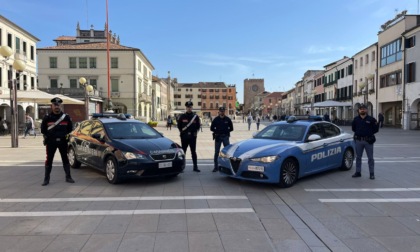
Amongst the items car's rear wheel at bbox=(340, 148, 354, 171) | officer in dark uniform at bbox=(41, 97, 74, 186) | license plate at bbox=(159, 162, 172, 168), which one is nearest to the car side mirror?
car's rear wheel at bbox=(340, 148, 354, 171)

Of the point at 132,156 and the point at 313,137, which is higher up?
the point at 313,137

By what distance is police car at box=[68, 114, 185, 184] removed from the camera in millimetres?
7266

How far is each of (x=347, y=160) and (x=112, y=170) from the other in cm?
637

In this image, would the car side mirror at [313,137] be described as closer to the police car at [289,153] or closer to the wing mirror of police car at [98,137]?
the police car at [289,153]

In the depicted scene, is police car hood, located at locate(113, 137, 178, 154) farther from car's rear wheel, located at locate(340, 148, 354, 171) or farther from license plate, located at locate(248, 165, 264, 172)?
car's rear wheel, located at locate(340, 148, 354, 171)

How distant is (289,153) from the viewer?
7.19 metres

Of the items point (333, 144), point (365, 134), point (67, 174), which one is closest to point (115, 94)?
point (67, 174)

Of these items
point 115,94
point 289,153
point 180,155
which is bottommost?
point 180,155

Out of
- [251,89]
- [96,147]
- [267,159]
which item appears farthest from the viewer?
[251,89]

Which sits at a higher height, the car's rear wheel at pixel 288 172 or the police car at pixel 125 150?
the police car at pixel 125 150

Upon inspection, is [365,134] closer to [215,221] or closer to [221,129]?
[221,129]

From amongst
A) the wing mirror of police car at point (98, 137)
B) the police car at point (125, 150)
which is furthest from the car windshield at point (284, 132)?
the wing mirror of police car at point (98, 137)

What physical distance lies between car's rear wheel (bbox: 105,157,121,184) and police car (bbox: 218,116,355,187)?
2.35 meters

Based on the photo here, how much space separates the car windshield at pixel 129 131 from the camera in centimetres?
823
